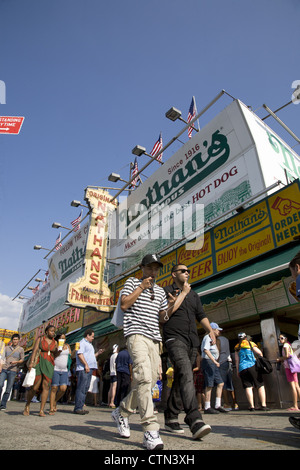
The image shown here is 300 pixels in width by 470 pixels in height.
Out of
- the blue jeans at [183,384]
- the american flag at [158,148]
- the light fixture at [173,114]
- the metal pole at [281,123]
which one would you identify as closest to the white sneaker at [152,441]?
the blue jeans at [183,384]

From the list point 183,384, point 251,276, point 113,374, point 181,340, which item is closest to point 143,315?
point 181,340

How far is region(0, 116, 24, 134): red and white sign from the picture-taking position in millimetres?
10172

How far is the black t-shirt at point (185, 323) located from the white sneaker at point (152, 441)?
1123 mm

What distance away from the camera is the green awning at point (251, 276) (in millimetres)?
6824

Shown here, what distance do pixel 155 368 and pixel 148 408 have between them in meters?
0.48

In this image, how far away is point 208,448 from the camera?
246cm

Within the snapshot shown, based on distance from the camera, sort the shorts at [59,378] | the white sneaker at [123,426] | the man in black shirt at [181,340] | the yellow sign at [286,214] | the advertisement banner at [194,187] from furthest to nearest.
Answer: the advertisement banner at [194,187], the yellow sign at [286,214], the shorts at [59,378], the man in black shirt at [181,340], the white sneaker at [123,426]

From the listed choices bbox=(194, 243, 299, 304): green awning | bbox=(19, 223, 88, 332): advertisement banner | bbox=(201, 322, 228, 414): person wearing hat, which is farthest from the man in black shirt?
bbox=(19, 223, 88, 332): advertisement banner

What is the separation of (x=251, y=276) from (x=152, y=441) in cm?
530

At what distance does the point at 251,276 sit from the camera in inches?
283

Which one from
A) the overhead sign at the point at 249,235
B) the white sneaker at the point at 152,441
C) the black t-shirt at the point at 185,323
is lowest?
the white sneaker at the point at 152,441

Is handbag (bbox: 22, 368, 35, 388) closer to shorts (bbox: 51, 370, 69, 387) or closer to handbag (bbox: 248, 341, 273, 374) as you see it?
shorts (bbox: 51, 370, 69, 387)

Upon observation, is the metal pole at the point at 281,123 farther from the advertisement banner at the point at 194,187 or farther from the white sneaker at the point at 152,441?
the white sneaker at the point at 152,441

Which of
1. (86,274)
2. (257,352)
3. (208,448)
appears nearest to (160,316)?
(208,448)
